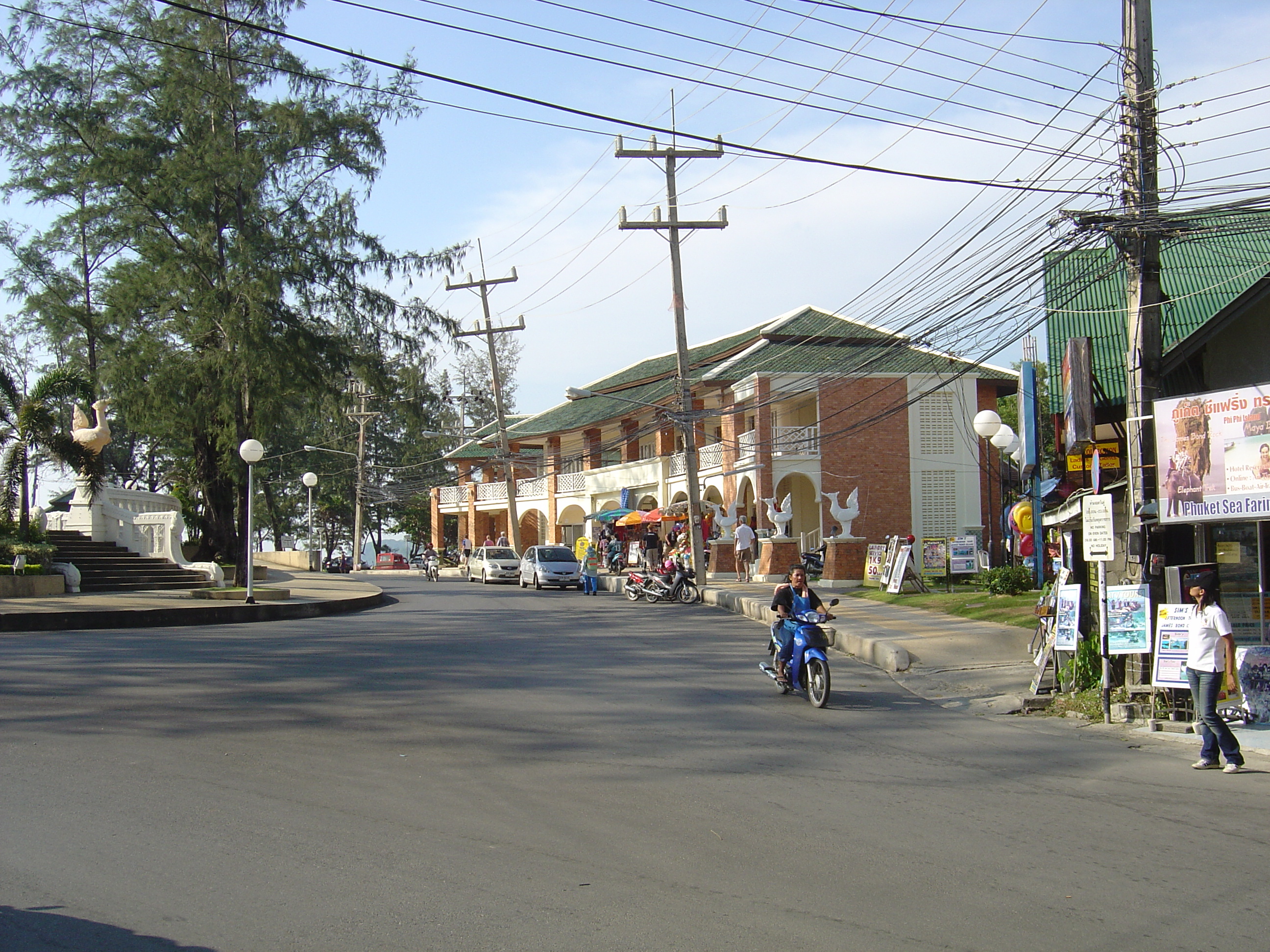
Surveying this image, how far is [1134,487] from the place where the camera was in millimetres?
11742

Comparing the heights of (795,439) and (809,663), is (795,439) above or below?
above

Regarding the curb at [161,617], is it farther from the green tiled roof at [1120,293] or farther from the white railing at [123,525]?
the green tiled roof at [1120,293]

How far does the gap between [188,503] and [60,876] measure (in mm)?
37747

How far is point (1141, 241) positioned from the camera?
38.8 feet

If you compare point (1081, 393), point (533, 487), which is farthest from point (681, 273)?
point (533, 487)

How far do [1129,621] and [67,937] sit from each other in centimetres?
995

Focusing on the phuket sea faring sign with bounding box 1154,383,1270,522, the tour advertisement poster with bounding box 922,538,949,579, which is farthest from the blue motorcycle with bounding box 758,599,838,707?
the tour advertisement poster with bounding box 922,538,949,579

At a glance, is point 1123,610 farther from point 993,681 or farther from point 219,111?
point 219,111

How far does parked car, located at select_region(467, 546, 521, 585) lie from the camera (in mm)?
41406

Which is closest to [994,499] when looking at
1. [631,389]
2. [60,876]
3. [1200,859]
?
[631,389]

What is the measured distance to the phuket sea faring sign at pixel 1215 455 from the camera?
1088 centimetres

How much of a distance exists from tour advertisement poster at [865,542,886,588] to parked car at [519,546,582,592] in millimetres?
10106

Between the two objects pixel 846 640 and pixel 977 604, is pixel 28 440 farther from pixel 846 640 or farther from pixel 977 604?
pixel 977 604

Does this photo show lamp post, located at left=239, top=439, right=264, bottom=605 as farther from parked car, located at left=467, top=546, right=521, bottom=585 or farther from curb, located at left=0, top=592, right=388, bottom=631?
parked car, located at left=467, top=546, right=521, bottom=585
